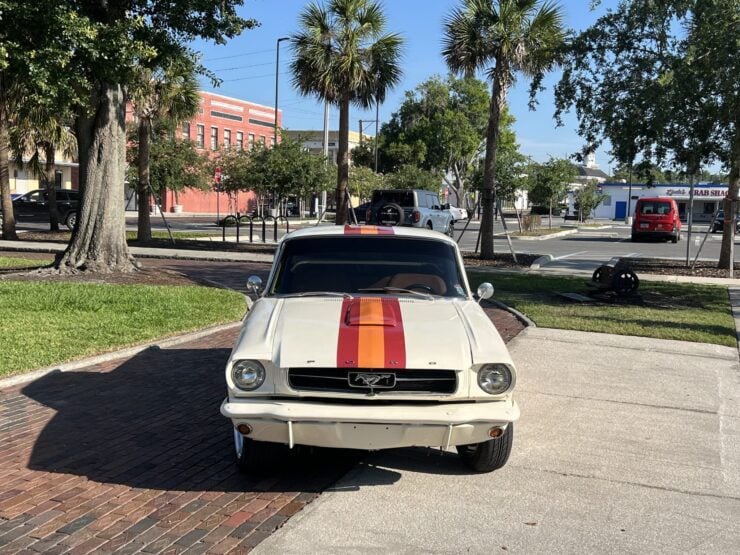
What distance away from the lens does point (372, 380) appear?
14.3ft

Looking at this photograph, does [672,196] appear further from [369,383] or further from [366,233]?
[369,383]

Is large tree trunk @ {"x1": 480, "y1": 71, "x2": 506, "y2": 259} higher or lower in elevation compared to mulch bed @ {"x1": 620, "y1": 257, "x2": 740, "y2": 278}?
higher

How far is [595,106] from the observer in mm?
16578

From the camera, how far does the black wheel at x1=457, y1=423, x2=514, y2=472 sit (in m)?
4.81

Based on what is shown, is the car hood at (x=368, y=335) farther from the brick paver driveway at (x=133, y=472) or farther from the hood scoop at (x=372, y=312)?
the brick paver driveway at (x=133, y=472)

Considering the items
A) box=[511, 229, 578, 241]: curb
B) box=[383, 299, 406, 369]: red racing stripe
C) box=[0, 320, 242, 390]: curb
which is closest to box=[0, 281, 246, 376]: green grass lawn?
box=[0, 320, 242, 390]: curb

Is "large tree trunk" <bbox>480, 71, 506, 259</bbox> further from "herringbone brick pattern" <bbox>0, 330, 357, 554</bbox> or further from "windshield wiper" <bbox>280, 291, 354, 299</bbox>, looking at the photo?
"windshield wiper" <bbox>280, 291, 354, 299</bbox>

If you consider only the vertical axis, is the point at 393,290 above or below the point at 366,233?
below

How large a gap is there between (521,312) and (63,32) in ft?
26.3

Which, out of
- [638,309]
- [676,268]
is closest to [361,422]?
[638,309]

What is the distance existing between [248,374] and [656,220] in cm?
3146

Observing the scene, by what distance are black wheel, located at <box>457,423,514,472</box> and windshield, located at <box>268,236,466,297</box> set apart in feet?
4.05

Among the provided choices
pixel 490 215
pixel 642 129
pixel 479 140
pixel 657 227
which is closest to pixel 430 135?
pixel 479 140

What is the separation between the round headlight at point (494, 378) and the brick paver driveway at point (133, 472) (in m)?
1.21
